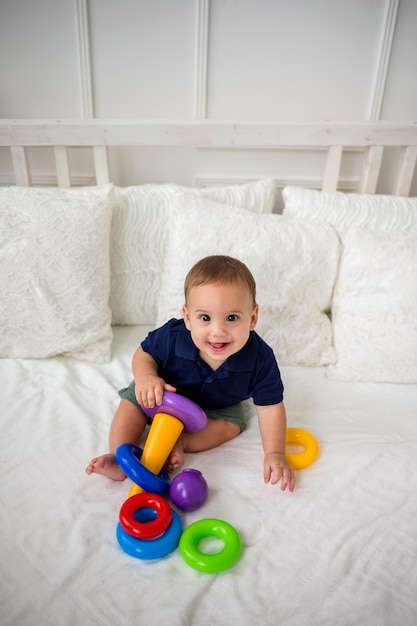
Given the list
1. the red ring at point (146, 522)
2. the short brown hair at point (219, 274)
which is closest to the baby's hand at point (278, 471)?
the red ring at point (146, 522)

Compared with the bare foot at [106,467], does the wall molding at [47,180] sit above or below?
above

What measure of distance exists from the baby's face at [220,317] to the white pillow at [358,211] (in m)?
0.63

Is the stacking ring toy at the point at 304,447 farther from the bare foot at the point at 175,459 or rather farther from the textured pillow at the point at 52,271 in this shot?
the textured pillow at the point at 52,271

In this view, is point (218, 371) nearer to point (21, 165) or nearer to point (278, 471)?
point (278, 471)

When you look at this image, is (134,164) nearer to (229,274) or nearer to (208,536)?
(229,274)

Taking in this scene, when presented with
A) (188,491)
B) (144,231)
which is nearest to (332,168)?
(144,231)

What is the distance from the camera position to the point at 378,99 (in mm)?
1584

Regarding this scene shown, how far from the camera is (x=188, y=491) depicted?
890 mm

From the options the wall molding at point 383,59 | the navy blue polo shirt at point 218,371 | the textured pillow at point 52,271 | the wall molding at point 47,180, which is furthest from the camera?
the wall molding at point 47,180

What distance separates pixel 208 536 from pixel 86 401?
1.76 ft

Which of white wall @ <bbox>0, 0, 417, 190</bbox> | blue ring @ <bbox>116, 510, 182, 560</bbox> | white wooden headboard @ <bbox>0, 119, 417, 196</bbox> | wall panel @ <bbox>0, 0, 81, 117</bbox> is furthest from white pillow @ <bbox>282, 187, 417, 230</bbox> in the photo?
blue ring @ <bbox>116, 510, 182, 560</bbox>

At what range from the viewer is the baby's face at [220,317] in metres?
0.96

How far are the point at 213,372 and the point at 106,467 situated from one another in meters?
0.33

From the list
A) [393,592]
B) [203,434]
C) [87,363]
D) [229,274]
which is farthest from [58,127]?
[393,592]
